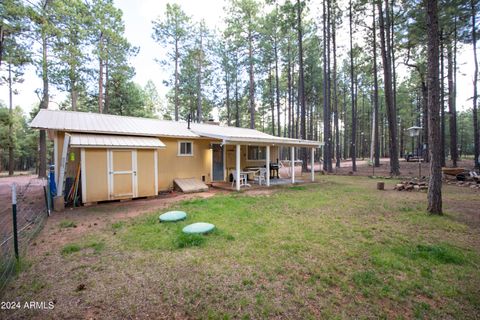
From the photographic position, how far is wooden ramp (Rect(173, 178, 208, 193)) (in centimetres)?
924

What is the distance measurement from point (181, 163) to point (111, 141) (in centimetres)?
332

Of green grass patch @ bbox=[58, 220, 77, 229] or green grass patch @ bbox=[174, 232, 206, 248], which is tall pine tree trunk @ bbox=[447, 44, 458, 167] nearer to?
green grass patch @ bbox=[174, 232, 206, 248]

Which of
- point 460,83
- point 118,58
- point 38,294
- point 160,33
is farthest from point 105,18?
point 460,83

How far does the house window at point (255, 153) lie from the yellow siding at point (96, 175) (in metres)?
7.34

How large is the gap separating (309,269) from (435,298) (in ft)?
4.40

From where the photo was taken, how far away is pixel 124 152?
746 cm

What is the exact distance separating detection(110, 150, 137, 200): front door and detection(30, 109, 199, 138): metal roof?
1.15m

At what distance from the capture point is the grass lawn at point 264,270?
86.0 inches

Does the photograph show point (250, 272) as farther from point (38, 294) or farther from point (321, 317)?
point (38, 294)

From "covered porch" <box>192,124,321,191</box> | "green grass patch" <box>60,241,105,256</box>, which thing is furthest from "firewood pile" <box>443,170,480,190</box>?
"green grass patch" <box>60,241,105,256</box>

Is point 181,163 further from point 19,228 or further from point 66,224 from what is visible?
point 19,228

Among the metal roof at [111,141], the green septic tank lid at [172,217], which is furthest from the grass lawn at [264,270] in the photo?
the metal roof at [111,141]

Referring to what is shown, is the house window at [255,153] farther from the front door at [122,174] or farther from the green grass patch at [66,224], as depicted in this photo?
the green grass patch at [66,224]

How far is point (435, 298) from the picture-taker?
2350 mm
